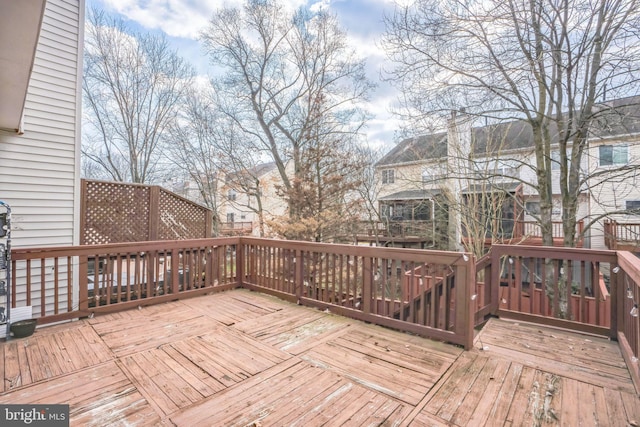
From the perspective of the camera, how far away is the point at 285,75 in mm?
12211

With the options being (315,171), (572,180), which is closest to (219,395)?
(572,180)

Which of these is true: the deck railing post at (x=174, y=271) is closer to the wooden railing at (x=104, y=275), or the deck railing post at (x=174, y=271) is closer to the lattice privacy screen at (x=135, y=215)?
the wooden railing at (x=104, y=275)

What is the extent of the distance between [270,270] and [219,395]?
8.93 ft

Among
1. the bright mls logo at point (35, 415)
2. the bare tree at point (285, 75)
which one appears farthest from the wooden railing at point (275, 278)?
the bare tree at point (285, 75)

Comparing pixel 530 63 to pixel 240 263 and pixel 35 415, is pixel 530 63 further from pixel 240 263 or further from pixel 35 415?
pixel 35 415

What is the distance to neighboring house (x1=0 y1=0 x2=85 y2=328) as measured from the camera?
3977mm

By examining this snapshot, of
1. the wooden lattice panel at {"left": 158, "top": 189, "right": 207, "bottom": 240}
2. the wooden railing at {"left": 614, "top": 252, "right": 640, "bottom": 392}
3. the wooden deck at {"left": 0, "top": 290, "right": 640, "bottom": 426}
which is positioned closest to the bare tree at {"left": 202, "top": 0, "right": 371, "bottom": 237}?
the wooden lattice panel at {"left": 158, "top": 189, "right": 207, "bottom": 240}

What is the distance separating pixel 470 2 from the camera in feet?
16.7

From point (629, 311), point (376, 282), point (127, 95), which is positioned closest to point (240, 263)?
point (376, 282)

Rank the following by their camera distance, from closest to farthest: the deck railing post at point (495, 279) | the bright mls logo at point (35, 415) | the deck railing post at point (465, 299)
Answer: the bright mls logo at point (35, 415)
the deck railing post at point (465, 299)
the deck railing post at point (495, 279)

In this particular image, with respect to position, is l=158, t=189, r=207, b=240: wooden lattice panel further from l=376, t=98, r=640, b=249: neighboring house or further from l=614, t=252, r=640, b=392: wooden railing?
l=614, t=252, r=640, b=392: wooden railing

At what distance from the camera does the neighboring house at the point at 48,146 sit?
3977 millimetres

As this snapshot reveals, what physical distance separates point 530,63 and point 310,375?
562cm

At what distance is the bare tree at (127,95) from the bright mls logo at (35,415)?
44.1 feet
